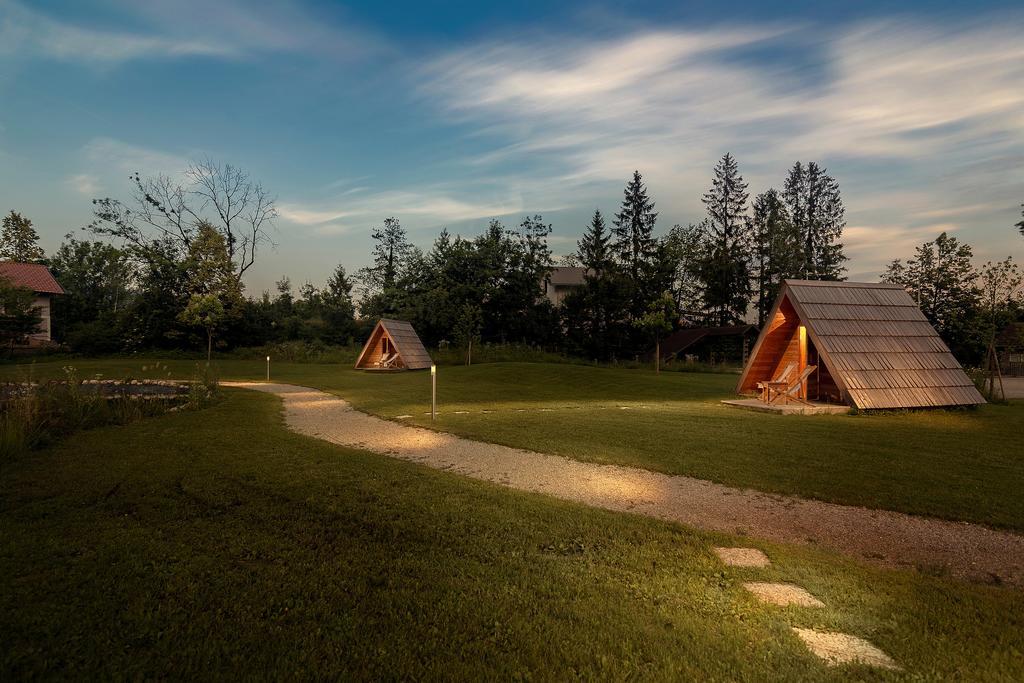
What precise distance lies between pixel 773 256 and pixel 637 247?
481 inches

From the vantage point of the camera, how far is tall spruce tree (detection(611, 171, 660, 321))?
153 ft

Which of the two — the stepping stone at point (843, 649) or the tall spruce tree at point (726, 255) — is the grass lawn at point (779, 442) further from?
the tall spruce tree at point (726, 255)

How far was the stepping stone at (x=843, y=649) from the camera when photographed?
2758 millimetres

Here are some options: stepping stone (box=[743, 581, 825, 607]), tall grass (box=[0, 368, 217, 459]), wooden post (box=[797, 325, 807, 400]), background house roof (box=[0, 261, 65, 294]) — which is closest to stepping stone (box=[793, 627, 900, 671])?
Result: stepping stone (box=[743, 581, 825, 607])

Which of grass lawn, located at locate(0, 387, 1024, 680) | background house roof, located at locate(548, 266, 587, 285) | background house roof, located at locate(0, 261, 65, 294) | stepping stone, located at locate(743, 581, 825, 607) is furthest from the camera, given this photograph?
background house roof, located at locate(548, 266, 587, 285)

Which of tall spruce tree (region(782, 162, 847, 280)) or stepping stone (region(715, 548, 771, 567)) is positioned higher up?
tall spruce tree (region(782, 162, 847, 280))

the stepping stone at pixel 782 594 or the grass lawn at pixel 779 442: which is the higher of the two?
the stepping stone at pixel 782 594

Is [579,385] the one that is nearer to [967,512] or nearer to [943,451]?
[943,451]

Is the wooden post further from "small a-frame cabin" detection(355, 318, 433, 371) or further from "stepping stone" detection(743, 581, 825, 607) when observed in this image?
"small a-frame cabin" detection(355, 318, 433, 371)

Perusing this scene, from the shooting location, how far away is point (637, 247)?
52.2 metres

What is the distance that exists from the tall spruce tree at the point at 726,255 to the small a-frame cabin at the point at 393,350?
106ft

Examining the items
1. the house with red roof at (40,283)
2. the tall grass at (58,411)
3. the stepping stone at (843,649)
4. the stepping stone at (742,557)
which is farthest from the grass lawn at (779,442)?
the house with red roof at (40,283)

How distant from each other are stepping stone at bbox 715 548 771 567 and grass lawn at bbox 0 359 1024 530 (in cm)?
227

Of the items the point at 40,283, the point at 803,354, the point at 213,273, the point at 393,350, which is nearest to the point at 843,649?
the point at 803,354
